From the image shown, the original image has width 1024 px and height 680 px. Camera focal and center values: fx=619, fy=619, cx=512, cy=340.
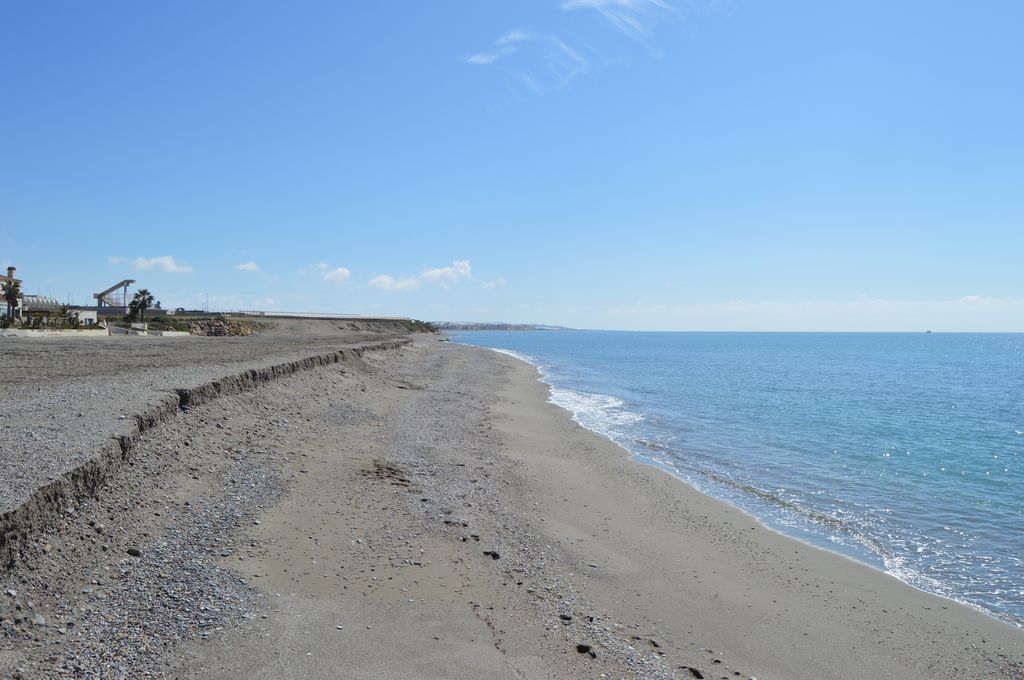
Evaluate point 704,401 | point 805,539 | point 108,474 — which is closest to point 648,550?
point 805,539

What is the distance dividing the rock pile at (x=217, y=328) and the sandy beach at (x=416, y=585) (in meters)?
66.1

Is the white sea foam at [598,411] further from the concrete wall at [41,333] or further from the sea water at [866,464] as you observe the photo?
the concrete wall at [41,333]

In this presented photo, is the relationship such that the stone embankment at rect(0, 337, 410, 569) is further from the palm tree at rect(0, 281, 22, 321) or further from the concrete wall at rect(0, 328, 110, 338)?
the palm tree at rect(0, 281, 22, 321)

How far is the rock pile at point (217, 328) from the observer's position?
74244 mm

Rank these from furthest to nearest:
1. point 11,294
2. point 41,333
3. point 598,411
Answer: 1. point 11,294
2. point 41,333
3. point 598,411

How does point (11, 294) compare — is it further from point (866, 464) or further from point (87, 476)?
point (866, 464)

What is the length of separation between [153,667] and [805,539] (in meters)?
11.3

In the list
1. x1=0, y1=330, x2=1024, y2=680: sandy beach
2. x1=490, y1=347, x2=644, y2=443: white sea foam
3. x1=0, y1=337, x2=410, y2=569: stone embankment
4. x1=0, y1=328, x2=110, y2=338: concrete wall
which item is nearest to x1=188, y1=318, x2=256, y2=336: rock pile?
x1=0, y1=328, x2=110, y2=338: concrete wall

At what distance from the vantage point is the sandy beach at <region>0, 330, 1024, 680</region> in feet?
20.6

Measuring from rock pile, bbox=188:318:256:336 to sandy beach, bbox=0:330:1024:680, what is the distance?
217ft

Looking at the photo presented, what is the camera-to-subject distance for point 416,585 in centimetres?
816

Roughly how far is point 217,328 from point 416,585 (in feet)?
253

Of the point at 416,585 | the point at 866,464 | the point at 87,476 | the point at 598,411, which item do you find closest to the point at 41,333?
the point at 598,411

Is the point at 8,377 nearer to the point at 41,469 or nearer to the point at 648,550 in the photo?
the point at 41,469
